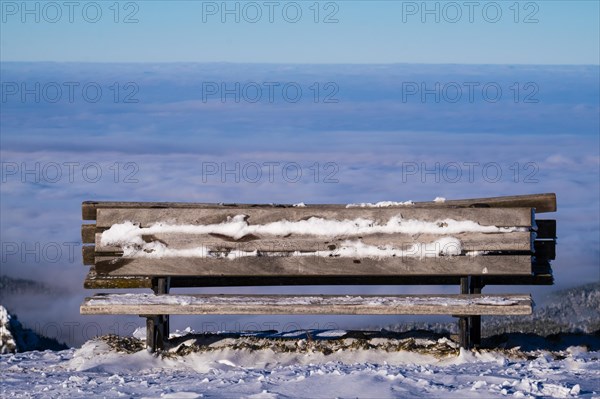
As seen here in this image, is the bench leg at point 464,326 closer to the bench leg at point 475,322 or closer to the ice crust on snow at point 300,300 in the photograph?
the bench leg at point 475,322

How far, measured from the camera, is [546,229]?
7.29 m

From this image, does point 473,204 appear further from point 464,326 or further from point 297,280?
point 297,280

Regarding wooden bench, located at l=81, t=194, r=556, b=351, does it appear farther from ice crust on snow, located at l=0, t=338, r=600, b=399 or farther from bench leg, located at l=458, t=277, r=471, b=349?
ice crust on snow, located at l=0, t=338, r=600, b=399

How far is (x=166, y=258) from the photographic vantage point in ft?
23.2

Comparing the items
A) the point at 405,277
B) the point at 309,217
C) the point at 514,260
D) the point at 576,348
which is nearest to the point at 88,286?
the point at 309,217

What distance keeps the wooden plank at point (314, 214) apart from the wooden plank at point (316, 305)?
545mm

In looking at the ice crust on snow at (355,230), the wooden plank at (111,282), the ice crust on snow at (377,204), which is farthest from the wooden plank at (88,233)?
the ice crust on snow at (377,204)

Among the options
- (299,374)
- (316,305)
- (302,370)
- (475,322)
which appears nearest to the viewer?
(299,374)

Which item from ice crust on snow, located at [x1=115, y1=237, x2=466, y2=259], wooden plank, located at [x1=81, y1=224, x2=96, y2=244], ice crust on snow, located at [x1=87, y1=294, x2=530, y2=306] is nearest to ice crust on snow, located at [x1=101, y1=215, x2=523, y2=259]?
ice crust on snow, located at [x1=115, y1=237, x2=466, y2=259]

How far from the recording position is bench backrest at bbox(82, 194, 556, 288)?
6.98 m

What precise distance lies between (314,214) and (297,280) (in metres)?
0.63

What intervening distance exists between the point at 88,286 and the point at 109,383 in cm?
118

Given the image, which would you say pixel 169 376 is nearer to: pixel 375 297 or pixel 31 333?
pixel 375 297

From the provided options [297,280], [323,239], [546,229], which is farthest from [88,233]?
[546,229]
